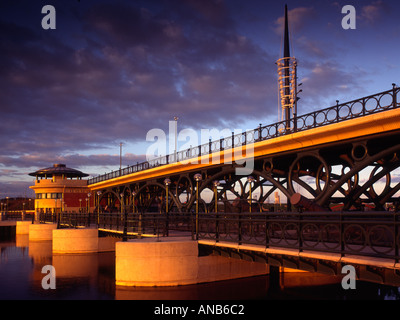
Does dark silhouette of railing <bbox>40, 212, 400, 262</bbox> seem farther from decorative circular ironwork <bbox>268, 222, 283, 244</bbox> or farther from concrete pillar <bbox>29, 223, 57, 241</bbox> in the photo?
concrete pillar <bbox>29, 223, 57, 241</bbox>

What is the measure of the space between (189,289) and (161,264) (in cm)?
153

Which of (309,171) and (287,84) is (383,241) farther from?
(287,84)

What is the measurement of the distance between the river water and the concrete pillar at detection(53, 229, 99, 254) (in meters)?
6.99

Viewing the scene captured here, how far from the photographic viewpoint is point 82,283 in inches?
852

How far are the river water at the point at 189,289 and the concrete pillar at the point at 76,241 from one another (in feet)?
22.9

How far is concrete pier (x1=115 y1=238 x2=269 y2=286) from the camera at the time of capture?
17781 millimetres

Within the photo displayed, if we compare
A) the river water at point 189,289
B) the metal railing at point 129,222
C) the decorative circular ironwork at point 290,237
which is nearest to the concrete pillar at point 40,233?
the metal railing at point 129,222

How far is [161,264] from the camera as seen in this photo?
17.8 meters
